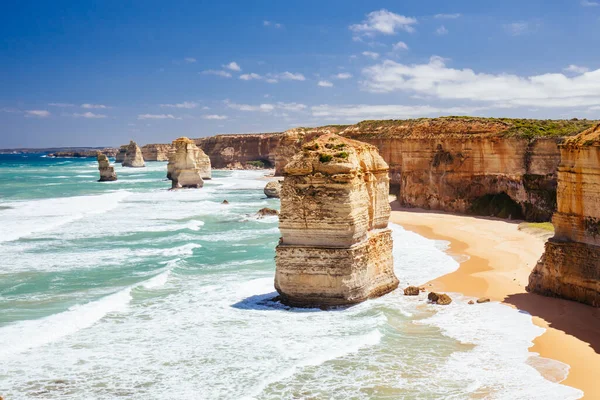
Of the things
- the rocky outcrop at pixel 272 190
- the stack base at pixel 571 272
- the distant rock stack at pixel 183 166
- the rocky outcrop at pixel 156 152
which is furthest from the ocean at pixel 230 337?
the rocky outcrop at pixel 156 152

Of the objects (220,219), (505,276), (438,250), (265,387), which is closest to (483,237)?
(438,250)

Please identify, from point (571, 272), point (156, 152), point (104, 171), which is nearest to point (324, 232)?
point (571, 272)

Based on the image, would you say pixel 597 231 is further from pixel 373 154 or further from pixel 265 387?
pixel 265 387

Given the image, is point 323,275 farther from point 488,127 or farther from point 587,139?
point 488,127

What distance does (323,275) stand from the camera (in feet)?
50.0

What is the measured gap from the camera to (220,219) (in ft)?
118

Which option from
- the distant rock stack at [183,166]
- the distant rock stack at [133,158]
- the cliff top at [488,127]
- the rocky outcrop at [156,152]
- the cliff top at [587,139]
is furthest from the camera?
the rocky outcrop at [156,152]

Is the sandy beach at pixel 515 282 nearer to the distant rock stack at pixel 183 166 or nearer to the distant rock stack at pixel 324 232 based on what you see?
the distant rock stack at pixel 324 232

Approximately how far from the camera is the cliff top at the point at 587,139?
1473 cm

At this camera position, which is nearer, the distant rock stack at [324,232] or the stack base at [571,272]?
the stack base at [571,272]

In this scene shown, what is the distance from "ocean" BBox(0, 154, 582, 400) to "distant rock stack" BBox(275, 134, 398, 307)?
0.54 metres

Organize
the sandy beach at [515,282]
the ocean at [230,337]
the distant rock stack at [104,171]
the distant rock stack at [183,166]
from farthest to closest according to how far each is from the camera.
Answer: the distant rock stack at [104,171] < the distant rock stack at [183,166] < the sandy beach at [515,282] < the ocean at [230,337]

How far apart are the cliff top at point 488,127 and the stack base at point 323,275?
20044mm

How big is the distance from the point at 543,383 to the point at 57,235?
26412 mm
